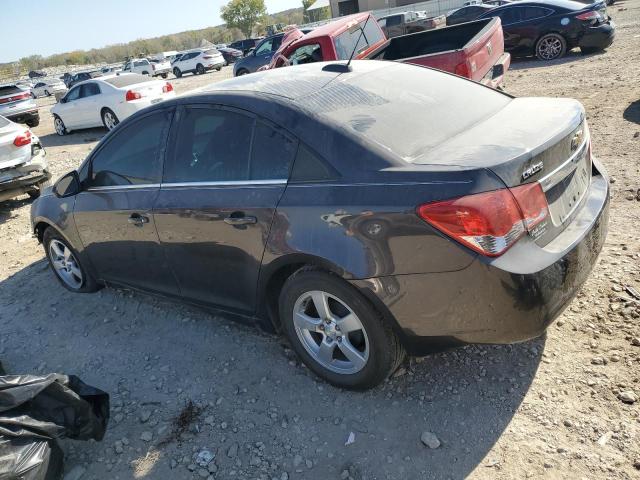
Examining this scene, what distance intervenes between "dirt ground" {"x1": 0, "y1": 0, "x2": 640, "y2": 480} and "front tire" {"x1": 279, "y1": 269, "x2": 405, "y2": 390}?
6.8 inches

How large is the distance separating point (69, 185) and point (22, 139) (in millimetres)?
4450

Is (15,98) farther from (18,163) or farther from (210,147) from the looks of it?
(210,147)

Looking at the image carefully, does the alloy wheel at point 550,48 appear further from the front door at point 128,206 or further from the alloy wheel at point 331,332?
the alloy wheel at point 331,332

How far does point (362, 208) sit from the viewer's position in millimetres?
2430

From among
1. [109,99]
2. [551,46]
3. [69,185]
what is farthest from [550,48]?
[69,185]

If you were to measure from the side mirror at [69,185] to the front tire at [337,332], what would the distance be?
7.03 ft

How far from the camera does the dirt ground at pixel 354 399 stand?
2.42 m

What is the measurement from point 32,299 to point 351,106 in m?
3.71

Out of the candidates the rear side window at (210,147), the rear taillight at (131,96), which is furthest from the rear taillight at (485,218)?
the rear taillight at (131,96)

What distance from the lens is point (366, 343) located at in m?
2.70

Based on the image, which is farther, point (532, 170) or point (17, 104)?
point (17, 104)

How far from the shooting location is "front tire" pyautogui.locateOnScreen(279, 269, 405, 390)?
261 centimetres

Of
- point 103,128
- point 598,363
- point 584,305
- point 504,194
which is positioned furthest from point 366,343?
point 103,128

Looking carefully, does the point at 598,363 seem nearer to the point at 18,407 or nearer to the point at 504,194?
the point at 504,194
